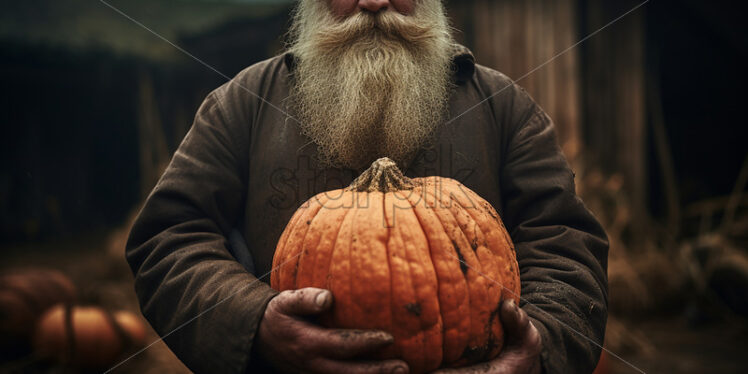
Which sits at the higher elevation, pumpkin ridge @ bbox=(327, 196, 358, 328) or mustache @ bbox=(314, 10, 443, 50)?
mustache @ bbox=(314, 10, 443, 50)

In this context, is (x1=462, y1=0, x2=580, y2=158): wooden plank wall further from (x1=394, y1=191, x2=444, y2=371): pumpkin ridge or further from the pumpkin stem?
(x1=394, y1=191, x2=444, y2=371): pumpkin ridge

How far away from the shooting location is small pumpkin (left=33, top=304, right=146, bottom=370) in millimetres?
3438

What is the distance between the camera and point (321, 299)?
1.26 m

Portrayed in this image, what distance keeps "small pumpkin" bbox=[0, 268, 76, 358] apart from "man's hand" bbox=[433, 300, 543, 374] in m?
3.46

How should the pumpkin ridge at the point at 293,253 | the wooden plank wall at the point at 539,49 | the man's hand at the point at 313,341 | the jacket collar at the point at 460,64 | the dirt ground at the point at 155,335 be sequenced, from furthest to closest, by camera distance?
the wooden plank wall at the point at 539,49 → the dirt ground at the point at 155,335 → the jacket collar at the point at 460,64 → the pumpkin ridge at the point at 293,253 → the man's hand at the point at 313,341

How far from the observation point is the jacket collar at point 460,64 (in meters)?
1.92

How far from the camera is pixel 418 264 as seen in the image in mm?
1297

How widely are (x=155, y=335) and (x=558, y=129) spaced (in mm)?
3304

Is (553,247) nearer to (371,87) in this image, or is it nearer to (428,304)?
(428,304)

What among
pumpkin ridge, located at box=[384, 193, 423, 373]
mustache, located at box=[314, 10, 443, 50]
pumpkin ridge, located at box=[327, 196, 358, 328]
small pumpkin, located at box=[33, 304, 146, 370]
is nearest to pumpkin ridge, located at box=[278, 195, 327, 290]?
pumpkin ridge, located at box=[327, 196, 358, 328]

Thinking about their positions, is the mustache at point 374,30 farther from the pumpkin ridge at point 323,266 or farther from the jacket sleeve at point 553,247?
the pumpkin ridge at point 323,266

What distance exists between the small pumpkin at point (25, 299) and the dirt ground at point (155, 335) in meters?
0.13

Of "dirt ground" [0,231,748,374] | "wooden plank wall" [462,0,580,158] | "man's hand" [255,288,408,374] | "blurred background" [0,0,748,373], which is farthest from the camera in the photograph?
"wooden plank wall" [462,0,580,158]

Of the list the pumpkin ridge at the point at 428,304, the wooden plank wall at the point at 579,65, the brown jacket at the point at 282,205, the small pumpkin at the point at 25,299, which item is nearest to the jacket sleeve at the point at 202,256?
the brown jacket at the point at 282,205
